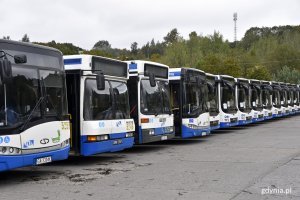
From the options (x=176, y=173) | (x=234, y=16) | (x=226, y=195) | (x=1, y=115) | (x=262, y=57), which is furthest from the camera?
(x=234, y=16)

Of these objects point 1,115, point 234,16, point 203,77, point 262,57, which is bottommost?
point 1,115

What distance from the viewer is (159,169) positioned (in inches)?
459

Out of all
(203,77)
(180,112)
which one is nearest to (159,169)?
(180,112)

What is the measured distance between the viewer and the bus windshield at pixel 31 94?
30.3 feet

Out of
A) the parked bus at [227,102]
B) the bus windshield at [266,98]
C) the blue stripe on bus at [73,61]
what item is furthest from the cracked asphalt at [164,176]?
the bus windshield at [266,98]

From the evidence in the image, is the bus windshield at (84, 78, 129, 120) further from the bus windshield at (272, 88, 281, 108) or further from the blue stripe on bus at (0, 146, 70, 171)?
the bus windshield at (272, 88, 281, 108)

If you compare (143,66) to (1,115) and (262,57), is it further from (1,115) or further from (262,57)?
(262,57)

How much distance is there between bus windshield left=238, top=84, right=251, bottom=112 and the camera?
2784 cm

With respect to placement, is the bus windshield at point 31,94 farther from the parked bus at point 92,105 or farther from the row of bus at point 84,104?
the parked bus at point 92,105

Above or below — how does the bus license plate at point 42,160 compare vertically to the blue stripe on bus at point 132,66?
below

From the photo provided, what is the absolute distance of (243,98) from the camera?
Result: 28500mm

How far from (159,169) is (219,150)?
4817mm

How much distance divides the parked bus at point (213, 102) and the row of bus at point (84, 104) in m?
1.40

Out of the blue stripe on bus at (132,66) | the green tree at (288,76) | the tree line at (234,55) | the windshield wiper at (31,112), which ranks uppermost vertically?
the tree line at (234,55)
